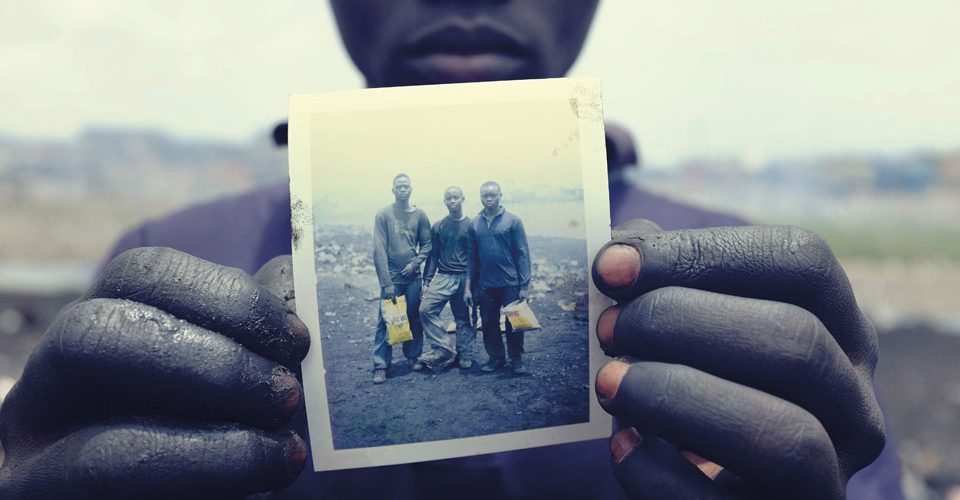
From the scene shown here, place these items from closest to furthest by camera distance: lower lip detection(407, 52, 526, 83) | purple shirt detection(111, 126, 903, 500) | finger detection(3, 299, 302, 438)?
finger detection(3, 299, 302, 438)
purple shirt detection(111, 126, 903, 500)
lower lip detection(407, 52, 526, 83)

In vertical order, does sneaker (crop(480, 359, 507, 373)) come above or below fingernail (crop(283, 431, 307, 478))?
above

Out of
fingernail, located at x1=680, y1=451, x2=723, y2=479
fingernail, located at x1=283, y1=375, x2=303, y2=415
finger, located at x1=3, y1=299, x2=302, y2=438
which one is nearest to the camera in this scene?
finger, located at x1=3, y1=299, x2=302, y2=438

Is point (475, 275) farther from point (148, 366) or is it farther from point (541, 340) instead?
point (148, 366)

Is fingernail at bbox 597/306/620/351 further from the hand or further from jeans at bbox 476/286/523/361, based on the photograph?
the hand

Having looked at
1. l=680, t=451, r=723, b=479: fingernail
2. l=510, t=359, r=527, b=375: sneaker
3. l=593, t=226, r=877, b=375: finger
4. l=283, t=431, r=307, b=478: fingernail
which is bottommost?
l=680, t=451, r=723, b=479: fingernail

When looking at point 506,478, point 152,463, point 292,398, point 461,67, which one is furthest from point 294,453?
point 461,67

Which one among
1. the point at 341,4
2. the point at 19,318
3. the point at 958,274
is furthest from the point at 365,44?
the point at 958,274

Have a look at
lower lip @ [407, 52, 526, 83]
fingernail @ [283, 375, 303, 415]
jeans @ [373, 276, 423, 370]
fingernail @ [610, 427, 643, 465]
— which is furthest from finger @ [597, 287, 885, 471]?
lower lip @ [407, 52, 526, 83]
